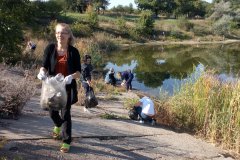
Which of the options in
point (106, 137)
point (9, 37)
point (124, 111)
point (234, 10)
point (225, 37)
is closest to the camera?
point (106, 137)

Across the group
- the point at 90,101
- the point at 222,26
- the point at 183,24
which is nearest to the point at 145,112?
the point at 90,101

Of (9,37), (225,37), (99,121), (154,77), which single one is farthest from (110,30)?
(99,121)

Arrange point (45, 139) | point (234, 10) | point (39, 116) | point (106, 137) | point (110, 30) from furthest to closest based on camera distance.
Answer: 1. point (234, 10)
2. point (110, 30)
3. point (39, 116)
4. point (106, 137)
5. point (45, 139)

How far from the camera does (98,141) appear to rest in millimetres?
6121

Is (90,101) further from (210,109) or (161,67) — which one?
(161,67)

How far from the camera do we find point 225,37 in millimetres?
60844

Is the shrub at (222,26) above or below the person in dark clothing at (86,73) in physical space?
above

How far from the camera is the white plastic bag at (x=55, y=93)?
487cm

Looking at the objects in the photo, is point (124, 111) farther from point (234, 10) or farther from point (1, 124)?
point (234, 10)

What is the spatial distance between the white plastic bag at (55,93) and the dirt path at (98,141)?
0.71 meters

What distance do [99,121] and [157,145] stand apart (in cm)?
162

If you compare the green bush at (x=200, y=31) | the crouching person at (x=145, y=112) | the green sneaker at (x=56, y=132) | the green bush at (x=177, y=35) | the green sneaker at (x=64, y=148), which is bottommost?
the crouching person at (x=145, y=112)

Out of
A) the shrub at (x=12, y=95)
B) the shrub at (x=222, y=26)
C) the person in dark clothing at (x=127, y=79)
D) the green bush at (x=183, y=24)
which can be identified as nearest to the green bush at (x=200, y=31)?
the green bush at (x=183, y=24)

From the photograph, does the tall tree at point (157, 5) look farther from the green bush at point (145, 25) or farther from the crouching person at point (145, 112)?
the crouching person at point (145, 112)
